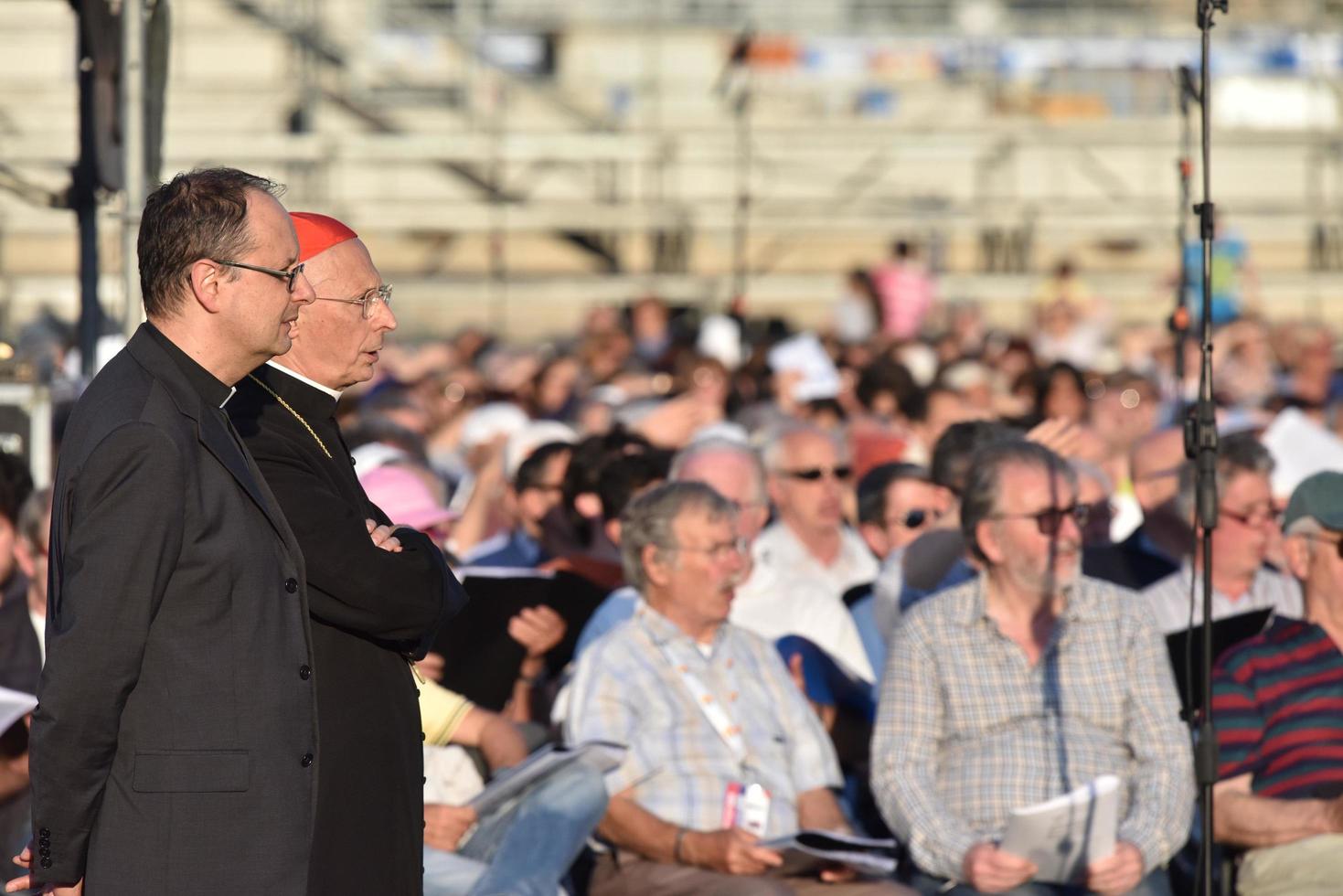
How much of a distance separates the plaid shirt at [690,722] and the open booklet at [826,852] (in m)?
0.14

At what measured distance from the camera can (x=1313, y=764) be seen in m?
5.79

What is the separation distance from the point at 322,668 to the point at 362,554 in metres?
0.21

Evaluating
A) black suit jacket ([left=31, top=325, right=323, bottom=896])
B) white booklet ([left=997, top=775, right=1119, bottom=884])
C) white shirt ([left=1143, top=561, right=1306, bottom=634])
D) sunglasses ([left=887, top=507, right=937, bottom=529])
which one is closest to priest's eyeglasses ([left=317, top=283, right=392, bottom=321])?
black suit jacket ([left=31, top=325, right=323, bottom=896])

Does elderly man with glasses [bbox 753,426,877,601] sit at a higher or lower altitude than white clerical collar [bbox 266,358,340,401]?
lower

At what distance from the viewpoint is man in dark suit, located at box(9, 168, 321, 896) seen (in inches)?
129

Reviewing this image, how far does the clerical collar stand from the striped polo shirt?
3.22 metres

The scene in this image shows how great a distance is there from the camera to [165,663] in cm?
335

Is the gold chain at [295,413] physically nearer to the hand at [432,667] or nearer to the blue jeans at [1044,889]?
the hand at [432,667]

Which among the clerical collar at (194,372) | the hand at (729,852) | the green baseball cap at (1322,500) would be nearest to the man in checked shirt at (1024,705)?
the hand at (729,852)

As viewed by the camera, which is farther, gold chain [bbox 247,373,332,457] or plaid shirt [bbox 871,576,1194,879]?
plaid shirt [bbox 871,576,1194,879]

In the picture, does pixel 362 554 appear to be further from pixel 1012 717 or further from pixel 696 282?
pixel 696 282

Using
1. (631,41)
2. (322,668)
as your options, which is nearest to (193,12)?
(631,41)

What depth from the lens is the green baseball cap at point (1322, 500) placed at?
19.4ft

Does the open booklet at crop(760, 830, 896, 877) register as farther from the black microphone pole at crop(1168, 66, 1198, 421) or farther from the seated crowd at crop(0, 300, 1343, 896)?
the black microphone pole at crop(1168, 66, 1198, 421)
